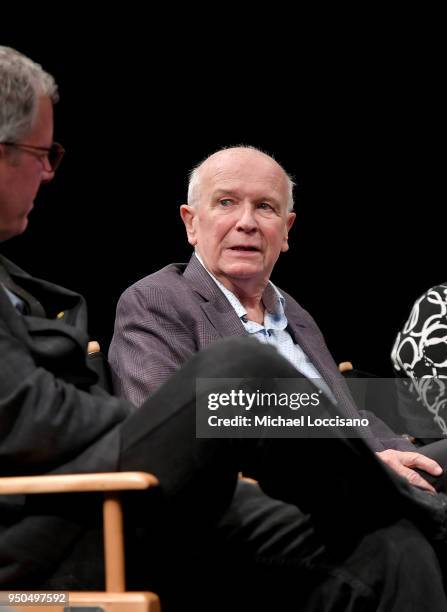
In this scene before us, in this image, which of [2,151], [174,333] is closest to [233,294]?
[174,333]

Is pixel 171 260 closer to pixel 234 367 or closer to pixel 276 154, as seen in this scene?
pixel 276 154

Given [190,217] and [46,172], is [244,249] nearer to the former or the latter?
[190,217]

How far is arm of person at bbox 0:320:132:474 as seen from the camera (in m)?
1.51

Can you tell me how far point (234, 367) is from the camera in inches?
60.2

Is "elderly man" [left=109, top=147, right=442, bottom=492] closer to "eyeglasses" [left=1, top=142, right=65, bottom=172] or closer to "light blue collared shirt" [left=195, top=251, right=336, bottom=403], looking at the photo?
"light blue collared shirt" [left=195, top=251, right=336, bottom=403]

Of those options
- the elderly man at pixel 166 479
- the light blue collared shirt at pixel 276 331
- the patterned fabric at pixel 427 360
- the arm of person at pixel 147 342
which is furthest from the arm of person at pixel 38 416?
the patterned fabric at pixel 427 360

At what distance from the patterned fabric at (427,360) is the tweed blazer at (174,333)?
6.3 inches

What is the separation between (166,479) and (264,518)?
282 millimetres

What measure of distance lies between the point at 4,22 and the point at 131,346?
1.34 m

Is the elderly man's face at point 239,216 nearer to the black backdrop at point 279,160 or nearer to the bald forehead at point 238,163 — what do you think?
the bald forehead at point 238,163

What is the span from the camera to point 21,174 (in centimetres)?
170

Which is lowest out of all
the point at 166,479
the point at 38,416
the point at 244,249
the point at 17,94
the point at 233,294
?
the point at 166,479

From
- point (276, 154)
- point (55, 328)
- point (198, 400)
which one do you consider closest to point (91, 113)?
point (276, 154)

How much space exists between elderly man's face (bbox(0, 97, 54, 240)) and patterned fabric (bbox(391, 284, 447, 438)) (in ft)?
4.66
